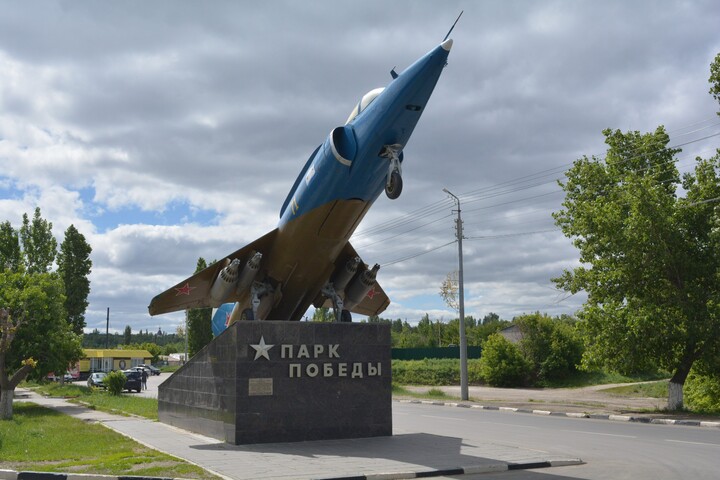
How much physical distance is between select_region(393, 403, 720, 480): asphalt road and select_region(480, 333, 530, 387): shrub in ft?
62.6

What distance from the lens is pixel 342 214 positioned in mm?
13258

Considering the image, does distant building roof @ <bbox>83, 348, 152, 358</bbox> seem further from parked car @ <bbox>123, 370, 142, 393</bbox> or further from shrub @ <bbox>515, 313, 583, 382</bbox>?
shrub @ <bbox>515, 313, 583, 382</bbox>

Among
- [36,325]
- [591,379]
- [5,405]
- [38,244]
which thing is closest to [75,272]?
[38,244]

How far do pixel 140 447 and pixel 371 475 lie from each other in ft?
17.8

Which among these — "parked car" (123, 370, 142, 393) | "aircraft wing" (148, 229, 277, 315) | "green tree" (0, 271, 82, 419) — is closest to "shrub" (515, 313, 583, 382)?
"parked car" (123, 370, 142, 393)

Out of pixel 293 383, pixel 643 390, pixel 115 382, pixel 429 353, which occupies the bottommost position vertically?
pixel 643 390

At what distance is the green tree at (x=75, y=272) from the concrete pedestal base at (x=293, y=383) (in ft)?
114

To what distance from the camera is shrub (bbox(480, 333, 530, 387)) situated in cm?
4203

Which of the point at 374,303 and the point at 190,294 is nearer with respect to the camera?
the point at 190,294

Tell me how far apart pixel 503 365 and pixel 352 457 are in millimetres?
32274

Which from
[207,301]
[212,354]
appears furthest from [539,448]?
[207,301]

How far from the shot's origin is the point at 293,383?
1376 centimetres

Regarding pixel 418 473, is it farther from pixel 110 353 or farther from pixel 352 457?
pixel 110 353

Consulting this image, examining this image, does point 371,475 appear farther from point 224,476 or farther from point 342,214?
point 342,214
